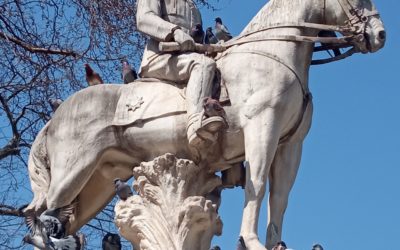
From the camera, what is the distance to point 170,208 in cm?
1001

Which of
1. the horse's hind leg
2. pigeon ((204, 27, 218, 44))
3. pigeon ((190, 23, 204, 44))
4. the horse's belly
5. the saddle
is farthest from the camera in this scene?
pigeon ((204, 27, 218, 44))

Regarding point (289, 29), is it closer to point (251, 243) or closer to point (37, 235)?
point (251, 243)

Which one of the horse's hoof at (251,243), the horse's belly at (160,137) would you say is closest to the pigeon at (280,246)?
the horse's hoof at (251,243)

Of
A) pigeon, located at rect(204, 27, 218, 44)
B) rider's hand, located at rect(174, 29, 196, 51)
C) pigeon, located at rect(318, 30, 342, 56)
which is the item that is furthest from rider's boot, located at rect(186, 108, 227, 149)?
pigeon, located at rect(318, 30, 342, 56)

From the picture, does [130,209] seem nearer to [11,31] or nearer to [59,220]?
[59,220]

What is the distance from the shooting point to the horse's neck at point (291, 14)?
10.5m

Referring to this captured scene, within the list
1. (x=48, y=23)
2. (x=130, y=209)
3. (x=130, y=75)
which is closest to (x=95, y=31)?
(x=48, y=23)

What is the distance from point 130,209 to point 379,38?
2.15 m

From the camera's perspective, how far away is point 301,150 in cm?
1054

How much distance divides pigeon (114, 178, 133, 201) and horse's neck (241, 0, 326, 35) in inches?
57.9

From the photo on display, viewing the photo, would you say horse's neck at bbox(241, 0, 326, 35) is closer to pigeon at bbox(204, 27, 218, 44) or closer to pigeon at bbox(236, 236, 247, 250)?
pigeon at bbox(204, 27, 218, 44)

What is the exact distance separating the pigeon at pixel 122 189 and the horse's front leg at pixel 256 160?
83cm

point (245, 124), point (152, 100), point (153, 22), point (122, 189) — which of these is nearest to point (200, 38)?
point (153, 22)

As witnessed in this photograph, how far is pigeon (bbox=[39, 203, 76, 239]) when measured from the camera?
9969 millimetres
